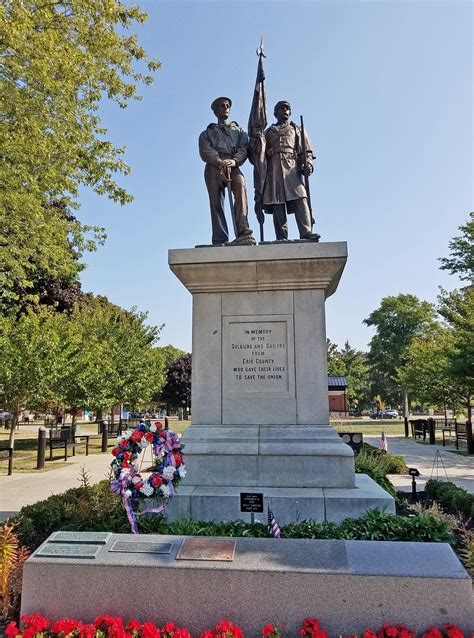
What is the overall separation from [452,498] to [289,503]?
365 centimetres

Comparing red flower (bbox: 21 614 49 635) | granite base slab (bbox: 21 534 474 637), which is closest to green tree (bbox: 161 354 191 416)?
granite base slab (bbox: 21 534 474 637)

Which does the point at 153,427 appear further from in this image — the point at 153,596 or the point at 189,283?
the point at 189,283

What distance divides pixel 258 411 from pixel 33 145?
8594 millimetres

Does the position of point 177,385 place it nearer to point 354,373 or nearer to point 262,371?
point 354,373

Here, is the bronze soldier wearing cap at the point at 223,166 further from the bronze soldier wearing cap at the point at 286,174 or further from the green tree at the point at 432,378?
the green tree at the point at 432,378

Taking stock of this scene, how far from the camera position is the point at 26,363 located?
1856 centimetres

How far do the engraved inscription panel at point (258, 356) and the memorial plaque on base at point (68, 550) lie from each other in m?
3.21

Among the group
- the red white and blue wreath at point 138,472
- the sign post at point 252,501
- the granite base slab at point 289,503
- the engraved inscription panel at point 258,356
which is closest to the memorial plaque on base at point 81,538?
the red white and blue wreath at point 138,472

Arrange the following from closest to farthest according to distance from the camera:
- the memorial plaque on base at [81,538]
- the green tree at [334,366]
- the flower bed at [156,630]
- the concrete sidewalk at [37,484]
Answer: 1. the flower bed at [156,630]
2. the memorial plaque on base at [81,538]
3. the concrete sidewalk at [37,484]
4. the green tree at [334,366]

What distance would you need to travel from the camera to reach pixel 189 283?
7.49 meters

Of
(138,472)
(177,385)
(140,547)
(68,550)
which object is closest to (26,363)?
(138,472)

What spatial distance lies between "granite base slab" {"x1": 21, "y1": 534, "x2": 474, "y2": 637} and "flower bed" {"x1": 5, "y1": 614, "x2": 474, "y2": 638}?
3.9 inches

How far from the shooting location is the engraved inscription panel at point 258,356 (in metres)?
7.15

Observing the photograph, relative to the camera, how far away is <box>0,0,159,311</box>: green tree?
11211mm
